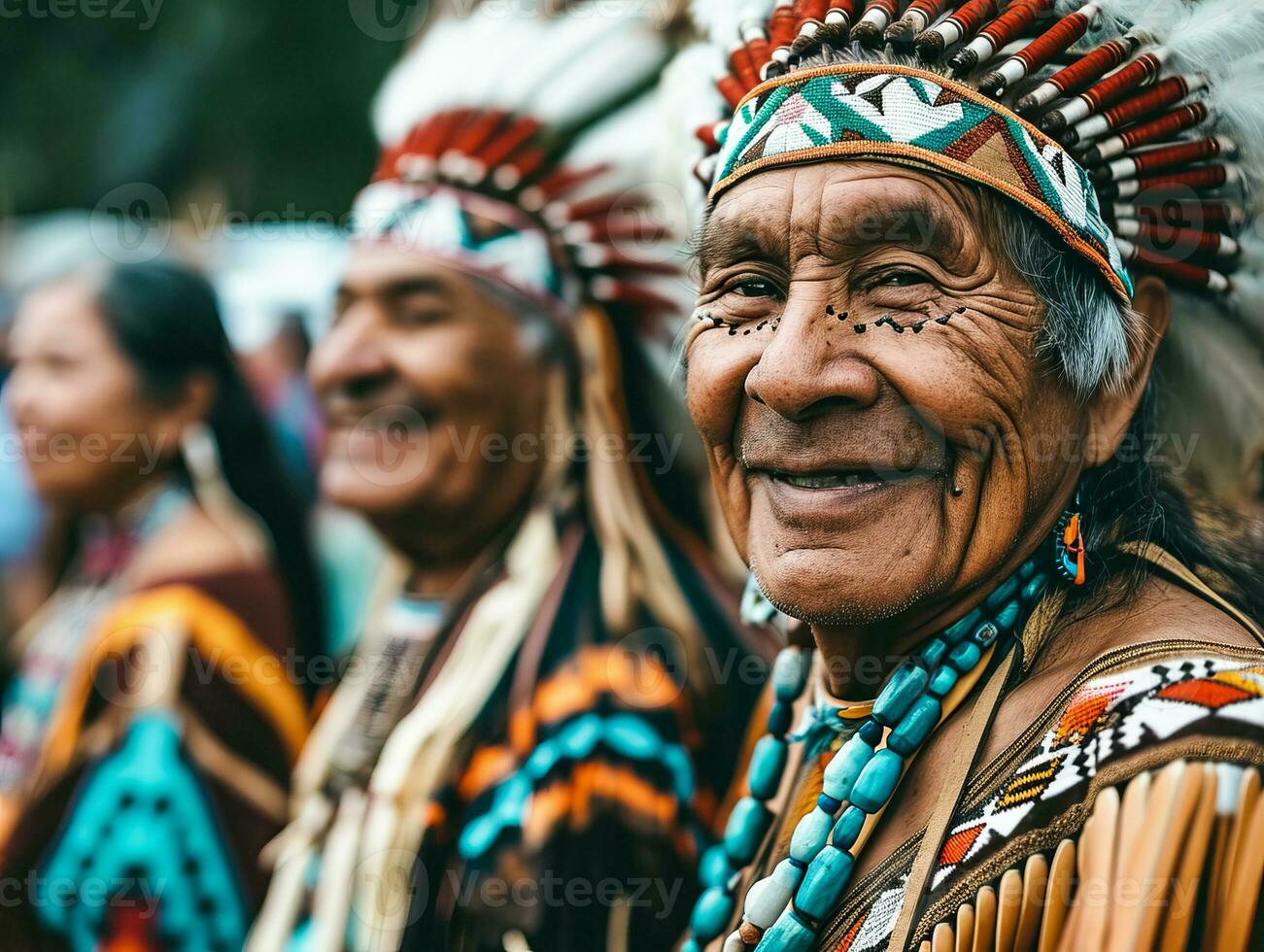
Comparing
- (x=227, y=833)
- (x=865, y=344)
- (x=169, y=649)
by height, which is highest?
(x=865, y=344)

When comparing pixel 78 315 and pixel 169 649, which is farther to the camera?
pixel 78 315

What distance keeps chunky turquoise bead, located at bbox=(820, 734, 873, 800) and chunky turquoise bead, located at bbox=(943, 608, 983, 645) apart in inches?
7.0

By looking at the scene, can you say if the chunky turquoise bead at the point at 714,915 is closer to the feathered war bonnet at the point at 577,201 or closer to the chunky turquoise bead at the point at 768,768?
the chunky turquoise bead at the point at 768,768

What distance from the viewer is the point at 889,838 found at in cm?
157

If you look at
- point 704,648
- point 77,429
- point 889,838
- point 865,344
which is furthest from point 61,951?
point 865,344

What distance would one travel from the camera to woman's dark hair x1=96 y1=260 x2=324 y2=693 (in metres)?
3.92

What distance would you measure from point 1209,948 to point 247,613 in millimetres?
2975

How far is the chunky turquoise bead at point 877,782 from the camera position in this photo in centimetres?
157

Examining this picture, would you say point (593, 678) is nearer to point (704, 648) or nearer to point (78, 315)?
point (704, 648)

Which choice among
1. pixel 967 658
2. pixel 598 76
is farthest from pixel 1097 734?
pixel 598 76

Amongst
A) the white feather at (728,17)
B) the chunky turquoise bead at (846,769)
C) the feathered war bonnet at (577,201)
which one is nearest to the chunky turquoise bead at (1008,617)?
the chunky turquoise bead at (846,769)

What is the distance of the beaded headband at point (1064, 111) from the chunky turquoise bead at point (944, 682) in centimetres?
54

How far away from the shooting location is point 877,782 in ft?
5.17

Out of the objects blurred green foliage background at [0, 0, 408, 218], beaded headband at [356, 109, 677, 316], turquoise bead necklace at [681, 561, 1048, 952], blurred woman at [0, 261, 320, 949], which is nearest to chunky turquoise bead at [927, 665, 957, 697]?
turquoise bead necklace at [681, 561, 1048, 952]
